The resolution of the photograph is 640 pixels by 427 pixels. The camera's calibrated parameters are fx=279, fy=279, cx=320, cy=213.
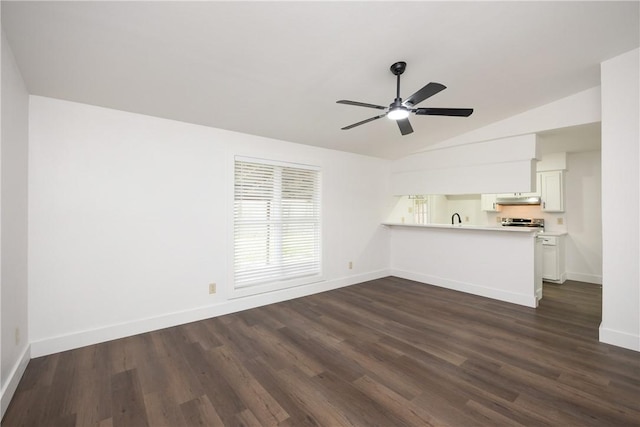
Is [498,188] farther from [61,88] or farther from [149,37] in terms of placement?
[61,88]

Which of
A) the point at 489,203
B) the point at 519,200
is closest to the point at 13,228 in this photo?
the point at 489,203

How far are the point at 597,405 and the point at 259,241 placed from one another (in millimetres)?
3472

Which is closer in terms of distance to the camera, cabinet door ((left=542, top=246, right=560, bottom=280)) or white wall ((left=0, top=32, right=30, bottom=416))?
white wall ((left=0, top=32, right=30, bottom=416))

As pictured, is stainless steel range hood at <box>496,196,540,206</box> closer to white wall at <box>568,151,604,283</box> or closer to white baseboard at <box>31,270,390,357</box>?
white wall at <box>568,151,604,283</box>

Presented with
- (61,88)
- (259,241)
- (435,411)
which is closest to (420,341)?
(435,411)

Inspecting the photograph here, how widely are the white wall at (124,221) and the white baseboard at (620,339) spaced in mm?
3596

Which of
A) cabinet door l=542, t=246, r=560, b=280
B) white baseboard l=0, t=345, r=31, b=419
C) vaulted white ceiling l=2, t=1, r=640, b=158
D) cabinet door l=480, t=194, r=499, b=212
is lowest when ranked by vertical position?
white baseboard l=0, t=345, r=31, b=419

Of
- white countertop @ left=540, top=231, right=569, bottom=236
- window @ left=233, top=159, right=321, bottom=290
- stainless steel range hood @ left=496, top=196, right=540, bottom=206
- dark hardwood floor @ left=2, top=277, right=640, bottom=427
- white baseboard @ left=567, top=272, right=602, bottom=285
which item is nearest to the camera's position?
dark hardwood floor @ left=2, top=277, right=640, bottom=427

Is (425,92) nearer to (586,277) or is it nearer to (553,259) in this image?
(553,259)

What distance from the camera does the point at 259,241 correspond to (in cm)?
387

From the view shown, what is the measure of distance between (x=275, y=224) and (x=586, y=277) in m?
5.67

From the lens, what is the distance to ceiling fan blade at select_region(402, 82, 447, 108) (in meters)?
1.94

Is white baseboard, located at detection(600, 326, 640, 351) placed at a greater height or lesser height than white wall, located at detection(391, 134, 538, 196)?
lesser

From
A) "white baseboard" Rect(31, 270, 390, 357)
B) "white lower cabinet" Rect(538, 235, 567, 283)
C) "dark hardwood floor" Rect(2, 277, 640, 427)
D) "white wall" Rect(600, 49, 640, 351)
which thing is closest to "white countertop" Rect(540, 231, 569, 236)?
"white lower cabinet" Rect(538, 235, 567, 283)
